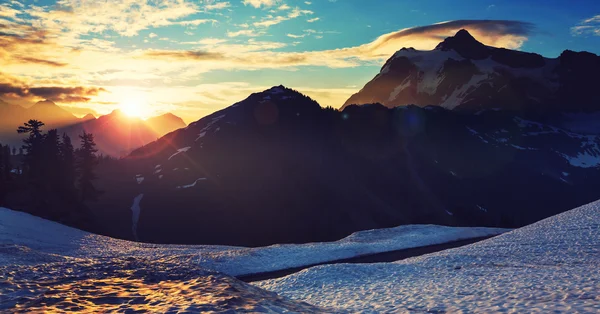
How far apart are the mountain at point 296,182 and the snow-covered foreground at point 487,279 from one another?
182ft

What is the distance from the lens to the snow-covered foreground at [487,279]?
14.7 meters

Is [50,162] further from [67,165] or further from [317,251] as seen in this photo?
[317,251]

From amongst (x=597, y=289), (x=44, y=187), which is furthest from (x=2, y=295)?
(x=44, y=187)

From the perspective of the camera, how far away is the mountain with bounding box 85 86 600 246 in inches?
3356

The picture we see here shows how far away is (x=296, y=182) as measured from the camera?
109375 millimetres

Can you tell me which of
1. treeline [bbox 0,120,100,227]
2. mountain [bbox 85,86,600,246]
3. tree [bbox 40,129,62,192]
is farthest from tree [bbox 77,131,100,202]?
mountain [bbox 85,86,600,246]

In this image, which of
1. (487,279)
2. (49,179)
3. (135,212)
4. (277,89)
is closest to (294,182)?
(135,212)

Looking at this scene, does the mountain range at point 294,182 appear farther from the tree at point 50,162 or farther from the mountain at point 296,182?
the tree at point 50,162

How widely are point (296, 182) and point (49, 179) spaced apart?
58.0m

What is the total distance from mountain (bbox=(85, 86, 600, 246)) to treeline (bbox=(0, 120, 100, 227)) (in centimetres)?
724

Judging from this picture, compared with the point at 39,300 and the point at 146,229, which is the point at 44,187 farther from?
the point at 39,300

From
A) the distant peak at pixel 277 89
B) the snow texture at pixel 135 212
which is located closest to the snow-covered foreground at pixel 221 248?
the snow texture at pixel 135 212

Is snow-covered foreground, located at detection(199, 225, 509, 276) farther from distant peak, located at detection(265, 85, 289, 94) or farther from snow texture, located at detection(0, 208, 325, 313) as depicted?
distant peak, located at detection(265, 85, 289, 94)

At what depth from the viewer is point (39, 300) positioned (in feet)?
26.6
